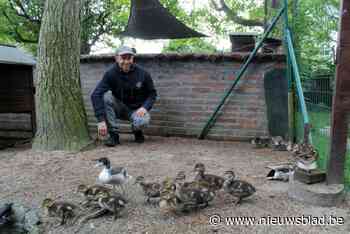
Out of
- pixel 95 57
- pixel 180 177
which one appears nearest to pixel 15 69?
pixel 95 57

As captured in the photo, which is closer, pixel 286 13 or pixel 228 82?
pixel 286 13

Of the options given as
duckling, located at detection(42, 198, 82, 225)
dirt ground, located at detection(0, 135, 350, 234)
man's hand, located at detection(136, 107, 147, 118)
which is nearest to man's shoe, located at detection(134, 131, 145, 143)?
dirt ground, located at detection(0, 135, 350, 234)

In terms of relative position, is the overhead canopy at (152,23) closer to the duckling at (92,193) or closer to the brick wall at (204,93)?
the brick wall at (204,93)

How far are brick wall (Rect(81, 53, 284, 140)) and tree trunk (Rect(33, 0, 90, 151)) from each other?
128 centimetres

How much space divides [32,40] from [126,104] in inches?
480

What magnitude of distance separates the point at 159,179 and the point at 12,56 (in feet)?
11.9

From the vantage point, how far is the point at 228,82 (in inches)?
216

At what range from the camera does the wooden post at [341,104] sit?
2.67 metres

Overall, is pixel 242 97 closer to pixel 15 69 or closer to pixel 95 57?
pixel 95 57

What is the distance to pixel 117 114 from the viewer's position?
5.45 m

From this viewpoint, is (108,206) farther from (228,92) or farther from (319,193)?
(228,92)

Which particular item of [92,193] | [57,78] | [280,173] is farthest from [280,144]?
[57,78]

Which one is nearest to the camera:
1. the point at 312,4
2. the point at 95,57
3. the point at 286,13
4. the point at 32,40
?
the point at 312,4

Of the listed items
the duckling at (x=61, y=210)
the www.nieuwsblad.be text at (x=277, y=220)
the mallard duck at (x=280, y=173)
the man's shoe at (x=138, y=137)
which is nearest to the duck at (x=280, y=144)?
the mallard duck at (x=280, y=173)
